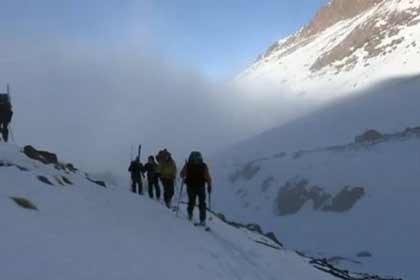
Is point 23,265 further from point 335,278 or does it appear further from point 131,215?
point 335,278

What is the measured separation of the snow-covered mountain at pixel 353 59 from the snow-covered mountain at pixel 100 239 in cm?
8329

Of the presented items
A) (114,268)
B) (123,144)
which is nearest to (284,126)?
(123,144)

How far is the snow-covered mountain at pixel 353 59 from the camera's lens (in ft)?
350

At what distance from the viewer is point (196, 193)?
56.5 feet

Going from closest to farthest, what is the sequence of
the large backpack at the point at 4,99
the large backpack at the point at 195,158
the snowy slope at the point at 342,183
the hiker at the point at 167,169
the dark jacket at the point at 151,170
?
the large backpack at the point at 195,158 < the hiker at the point at 167,169 < the large backpack at the point at 4,99 < the dark jacket at the point at 151,170 < the snowy slope at the point at 342,183

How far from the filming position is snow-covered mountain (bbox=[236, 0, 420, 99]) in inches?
4195

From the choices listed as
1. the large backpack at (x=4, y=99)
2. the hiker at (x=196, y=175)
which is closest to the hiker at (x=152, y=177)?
the hiker at (x=196, y=175)

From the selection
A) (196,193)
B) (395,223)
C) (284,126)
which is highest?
(284,126)

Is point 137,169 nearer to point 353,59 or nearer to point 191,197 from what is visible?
point 191,197

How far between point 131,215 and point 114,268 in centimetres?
566

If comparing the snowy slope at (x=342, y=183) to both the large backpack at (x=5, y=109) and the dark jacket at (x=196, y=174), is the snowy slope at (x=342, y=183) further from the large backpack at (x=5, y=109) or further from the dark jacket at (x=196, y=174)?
the large backpack at (x=5, y=109)

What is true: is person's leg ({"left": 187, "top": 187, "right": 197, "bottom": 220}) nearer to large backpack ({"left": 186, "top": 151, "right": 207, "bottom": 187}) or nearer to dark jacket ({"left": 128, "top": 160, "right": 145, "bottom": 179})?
large backpack ({"left": 186, "top": 151, "right": 207, "bottom": 187})

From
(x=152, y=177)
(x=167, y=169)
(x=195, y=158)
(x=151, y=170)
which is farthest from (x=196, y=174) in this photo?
(x=152, y=177)

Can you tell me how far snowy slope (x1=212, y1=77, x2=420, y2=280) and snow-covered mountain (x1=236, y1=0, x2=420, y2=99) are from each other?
1484cm
